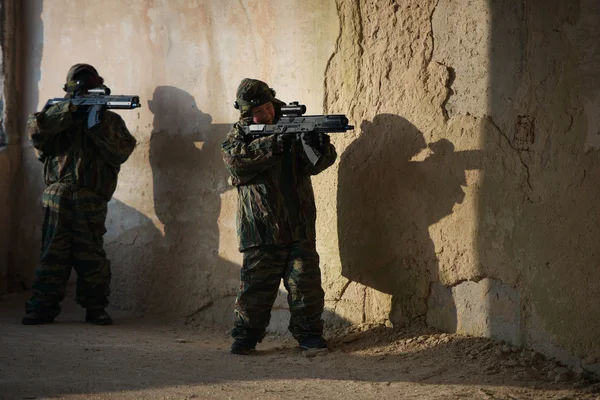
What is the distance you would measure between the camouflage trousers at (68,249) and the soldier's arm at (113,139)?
1.11 feet

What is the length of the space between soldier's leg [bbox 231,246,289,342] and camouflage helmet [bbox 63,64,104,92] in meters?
2.25

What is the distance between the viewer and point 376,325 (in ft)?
20.0

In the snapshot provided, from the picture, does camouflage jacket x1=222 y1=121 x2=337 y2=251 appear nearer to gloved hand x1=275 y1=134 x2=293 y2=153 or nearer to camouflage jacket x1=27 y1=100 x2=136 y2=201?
gloved hand x1=275 y1=134 x2=293 y2=153

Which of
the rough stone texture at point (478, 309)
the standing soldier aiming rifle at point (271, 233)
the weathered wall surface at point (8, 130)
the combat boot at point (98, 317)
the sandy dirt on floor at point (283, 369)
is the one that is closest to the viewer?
the sandy dirt on floor at point (283, 369)

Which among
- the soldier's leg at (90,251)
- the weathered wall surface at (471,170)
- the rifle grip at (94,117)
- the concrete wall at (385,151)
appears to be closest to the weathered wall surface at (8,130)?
the concrete wall at (385,151)

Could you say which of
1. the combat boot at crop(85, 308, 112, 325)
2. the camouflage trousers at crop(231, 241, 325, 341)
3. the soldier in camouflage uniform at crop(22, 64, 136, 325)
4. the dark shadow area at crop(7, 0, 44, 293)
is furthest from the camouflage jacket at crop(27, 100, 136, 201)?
the camouflage trousers at crop(231, 241, 325, 341)

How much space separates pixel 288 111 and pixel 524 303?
1.88 meters

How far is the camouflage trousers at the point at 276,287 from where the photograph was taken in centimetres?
581

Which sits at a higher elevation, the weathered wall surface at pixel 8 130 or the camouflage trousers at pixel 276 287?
the weathered wall surface at pixel 8 130

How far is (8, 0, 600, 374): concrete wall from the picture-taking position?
5.13m

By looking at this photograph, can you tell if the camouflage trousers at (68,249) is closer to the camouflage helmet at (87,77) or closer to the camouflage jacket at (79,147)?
the camouflage jacket at (79,147)

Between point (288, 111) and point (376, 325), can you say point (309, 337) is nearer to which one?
point (376, 325)

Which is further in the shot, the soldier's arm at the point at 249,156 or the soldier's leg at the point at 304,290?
the soldier's leg at the point at 304,290

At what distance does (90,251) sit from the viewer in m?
7.07
